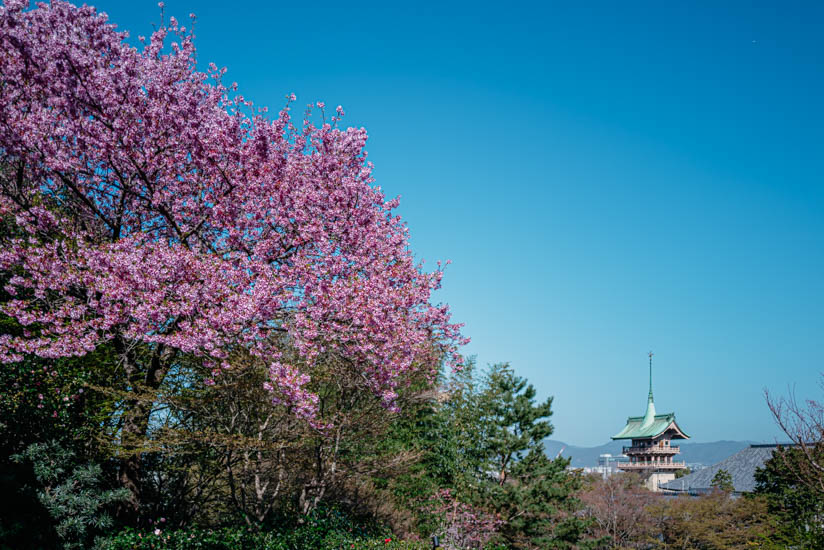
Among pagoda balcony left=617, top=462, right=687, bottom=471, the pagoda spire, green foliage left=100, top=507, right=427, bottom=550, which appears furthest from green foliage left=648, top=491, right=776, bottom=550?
the pagoda spire

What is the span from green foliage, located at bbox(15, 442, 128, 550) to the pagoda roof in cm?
7353

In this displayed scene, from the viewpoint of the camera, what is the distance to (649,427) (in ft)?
239

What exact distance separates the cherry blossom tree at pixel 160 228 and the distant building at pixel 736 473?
4174 cm

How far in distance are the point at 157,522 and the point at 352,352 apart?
411cm

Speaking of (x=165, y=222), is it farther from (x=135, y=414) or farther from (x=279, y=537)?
(x=279, y=537)

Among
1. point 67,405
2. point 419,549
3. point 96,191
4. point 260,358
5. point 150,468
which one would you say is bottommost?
point 419,549

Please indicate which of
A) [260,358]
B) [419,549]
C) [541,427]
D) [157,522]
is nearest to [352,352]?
[260,358]

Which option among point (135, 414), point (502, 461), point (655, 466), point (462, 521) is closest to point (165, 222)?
point (135, 414)

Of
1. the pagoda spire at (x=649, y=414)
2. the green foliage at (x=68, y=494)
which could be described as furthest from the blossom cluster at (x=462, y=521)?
the pagoda spire at (x=649, y=414)

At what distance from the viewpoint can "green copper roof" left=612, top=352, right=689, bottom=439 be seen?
70.0m

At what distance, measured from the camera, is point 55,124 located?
8531 millimetres

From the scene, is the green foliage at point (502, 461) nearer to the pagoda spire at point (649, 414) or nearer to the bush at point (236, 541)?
the bush at point (236, 541)

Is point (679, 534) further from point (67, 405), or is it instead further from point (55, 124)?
point (55, 124)

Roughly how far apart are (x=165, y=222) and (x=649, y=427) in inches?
2973
